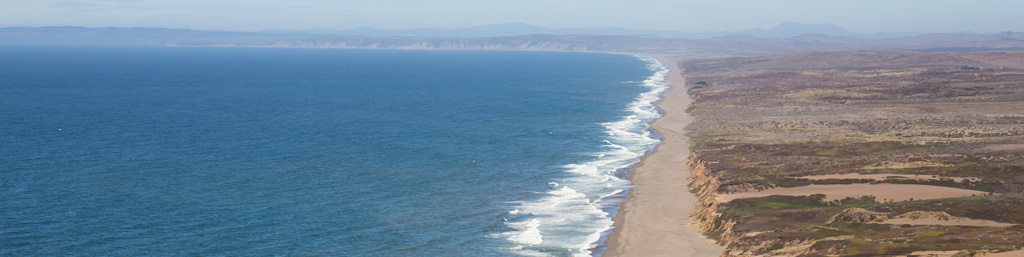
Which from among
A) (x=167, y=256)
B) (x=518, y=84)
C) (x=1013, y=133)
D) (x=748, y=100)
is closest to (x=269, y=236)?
(x=167, y=256)

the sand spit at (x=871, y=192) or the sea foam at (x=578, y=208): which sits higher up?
the sand spit at (x=871, y=192)

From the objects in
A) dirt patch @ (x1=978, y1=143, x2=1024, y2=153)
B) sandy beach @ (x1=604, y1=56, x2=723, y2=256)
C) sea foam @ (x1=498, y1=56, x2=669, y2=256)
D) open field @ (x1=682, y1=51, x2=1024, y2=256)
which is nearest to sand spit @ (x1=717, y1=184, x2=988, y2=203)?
open field @ (x1=682, y1=51, x2=1024, y2=256)

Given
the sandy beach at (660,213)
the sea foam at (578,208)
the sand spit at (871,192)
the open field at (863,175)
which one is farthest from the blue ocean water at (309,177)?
the sand spit at (871,192)

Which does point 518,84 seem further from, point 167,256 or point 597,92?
point 167,256

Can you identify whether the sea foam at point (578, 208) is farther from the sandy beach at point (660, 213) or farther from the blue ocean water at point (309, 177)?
the sandy beach at point (660, 213)

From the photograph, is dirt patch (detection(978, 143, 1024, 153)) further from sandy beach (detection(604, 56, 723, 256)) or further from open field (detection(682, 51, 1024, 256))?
sandy beach (detection(604, 56, 723, 256))
